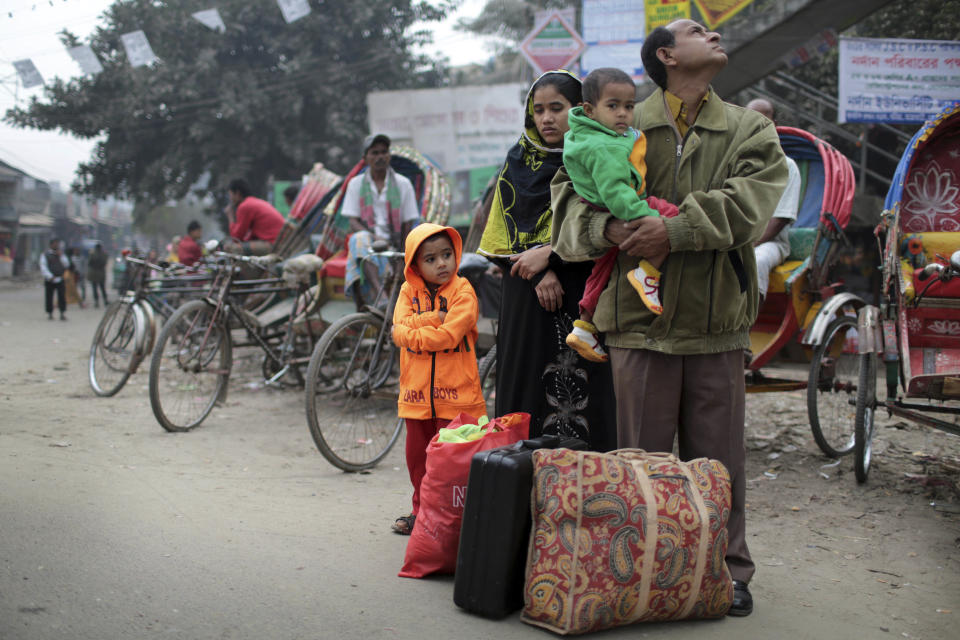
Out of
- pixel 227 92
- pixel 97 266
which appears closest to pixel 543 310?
pixel 227 92

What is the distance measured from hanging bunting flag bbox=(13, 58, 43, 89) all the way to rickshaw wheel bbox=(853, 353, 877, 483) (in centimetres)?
1168

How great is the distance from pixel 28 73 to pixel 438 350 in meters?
11.4

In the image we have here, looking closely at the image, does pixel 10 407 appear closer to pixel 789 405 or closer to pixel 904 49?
pixel 789 405

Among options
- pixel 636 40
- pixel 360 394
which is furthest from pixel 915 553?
pixel 636 40

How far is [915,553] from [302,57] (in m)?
21.6

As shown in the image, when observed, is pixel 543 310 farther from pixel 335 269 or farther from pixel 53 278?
pixel 53 278

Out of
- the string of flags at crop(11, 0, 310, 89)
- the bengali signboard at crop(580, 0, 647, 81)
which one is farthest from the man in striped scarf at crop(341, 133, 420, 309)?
the string of flags at crop(11, 0, 310, 89)

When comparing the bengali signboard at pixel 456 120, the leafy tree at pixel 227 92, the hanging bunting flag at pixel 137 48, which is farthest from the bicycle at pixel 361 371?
the leafy tree at pixel 227 92

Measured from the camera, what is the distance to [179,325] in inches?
252

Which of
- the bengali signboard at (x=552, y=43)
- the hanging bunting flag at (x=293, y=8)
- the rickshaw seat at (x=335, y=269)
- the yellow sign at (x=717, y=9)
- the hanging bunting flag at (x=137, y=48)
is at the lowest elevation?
the rickshaw seat at (x=335, y=269)

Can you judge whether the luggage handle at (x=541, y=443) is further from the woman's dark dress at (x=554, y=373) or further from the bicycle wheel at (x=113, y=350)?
the bicycle wheel at (x=113, y=350)

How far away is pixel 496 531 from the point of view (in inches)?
108

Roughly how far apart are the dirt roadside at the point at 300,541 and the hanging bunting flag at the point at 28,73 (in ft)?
25.0

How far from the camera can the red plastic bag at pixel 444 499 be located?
311cm
